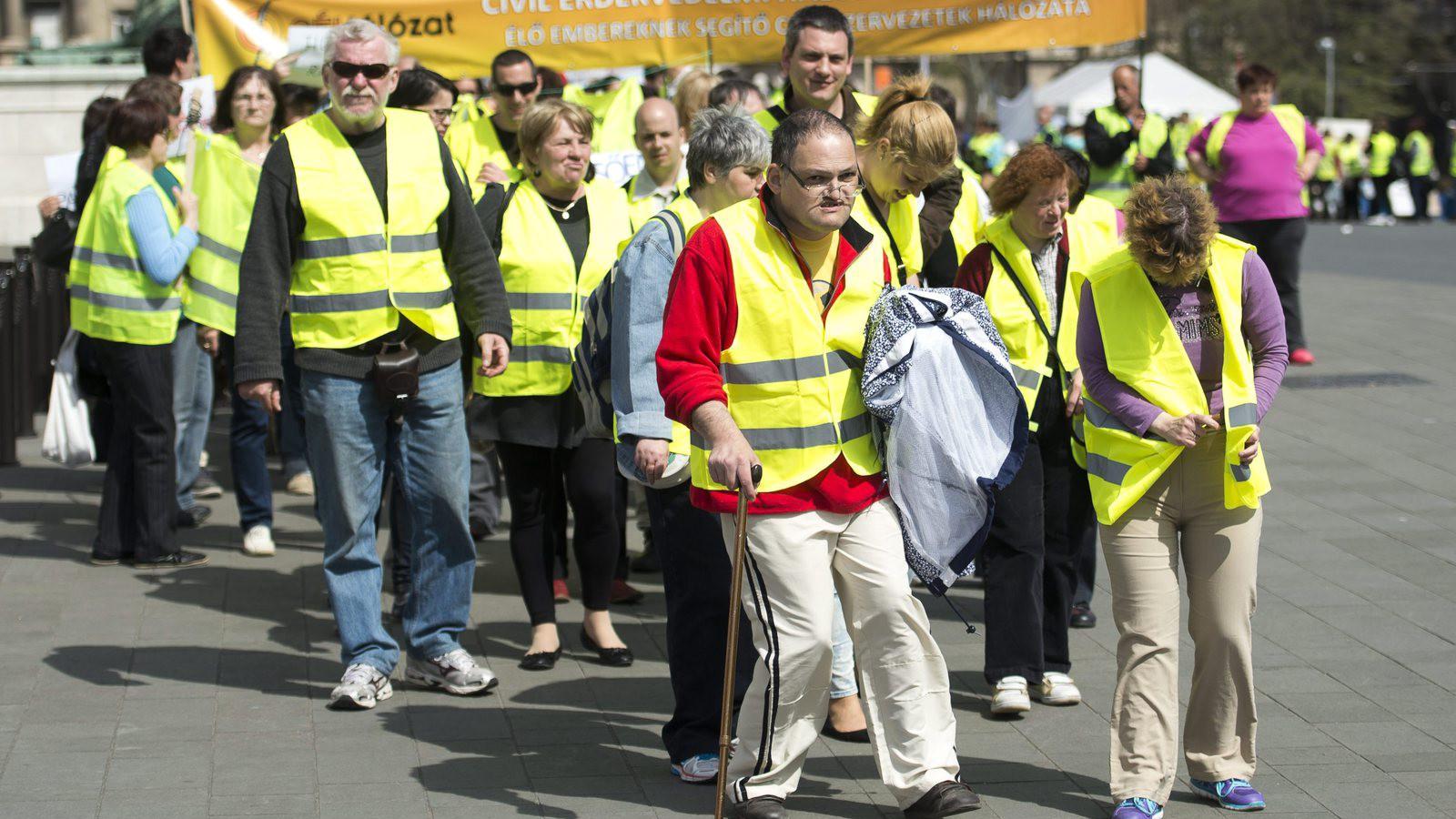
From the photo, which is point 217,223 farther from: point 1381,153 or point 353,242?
point 1381,153

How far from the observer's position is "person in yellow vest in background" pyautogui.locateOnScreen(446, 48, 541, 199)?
8.27m

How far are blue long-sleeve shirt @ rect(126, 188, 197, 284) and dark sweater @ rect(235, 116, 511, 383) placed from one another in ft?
7.48

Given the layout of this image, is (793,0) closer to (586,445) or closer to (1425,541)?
(586,445)

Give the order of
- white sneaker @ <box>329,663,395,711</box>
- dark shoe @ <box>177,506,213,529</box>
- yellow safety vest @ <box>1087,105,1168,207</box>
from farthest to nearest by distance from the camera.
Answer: yellow safety vest @ <box>1087,105,1168,207</box>, dark shoe @ <box>177,506,213,529</box>, white sneaker @ <box>329,663,395,711</box>

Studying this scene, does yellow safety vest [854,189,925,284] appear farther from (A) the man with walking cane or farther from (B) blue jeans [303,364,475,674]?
(B) blue jeans [303,364,475,674]

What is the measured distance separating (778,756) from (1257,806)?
132cm

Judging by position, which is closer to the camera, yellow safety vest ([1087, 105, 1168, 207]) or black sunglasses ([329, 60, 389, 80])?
black sunglasses ([329, 60, 389, 80])

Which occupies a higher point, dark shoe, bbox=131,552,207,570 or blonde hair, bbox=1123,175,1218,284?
blonde hair, bbox=1123,175,1218,284

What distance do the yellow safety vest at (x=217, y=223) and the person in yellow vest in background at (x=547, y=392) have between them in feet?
7.04

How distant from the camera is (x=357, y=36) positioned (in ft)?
19.4

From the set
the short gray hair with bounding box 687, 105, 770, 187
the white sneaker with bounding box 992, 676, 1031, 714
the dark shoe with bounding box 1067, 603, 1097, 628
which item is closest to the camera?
the short gray hair with bounding box 687, 105, 770, 187

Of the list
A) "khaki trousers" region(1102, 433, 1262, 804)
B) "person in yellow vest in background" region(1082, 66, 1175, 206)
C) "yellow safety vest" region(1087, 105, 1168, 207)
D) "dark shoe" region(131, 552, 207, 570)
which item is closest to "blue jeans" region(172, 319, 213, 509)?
"dark shoe" region(131, 552, 207, 570)

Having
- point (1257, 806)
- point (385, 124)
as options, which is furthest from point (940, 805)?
point (385, 124)

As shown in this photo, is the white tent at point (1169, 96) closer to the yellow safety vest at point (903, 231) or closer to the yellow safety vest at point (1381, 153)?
the yellow safety vest at point (1381, 153)
